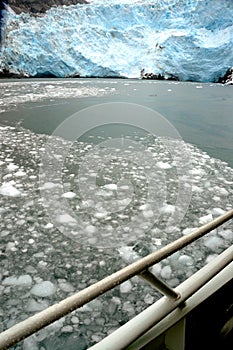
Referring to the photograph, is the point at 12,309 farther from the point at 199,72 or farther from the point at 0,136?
the point at 199,72

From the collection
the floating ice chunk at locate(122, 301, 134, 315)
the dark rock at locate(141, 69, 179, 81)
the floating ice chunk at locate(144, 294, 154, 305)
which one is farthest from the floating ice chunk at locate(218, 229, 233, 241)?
the dark rock at locate(141, 69, 179, 81)

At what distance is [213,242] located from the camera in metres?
2.10

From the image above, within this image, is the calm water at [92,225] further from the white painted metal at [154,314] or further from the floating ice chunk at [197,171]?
the white painted metal at [154,314]

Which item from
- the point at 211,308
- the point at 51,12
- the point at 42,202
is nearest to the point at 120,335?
the point at 211,308

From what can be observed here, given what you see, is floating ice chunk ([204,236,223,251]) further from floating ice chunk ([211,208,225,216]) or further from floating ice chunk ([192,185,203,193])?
floating ice chunk ([192,185,203,193])

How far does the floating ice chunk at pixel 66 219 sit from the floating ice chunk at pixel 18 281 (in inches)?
26.2

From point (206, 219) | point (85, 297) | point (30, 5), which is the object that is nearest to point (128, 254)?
point (206, 219)

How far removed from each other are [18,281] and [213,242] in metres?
1.34

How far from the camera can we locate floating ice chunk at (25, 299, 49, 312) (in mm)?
1466

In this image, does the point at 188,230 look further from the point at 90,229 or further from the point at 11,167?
the point at 11,167

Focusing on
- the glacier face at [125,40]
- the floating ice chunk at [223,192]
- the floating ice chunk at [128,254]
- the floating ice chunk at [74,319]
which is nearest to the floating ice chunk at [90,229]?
the floating ice chunk at [128,254]

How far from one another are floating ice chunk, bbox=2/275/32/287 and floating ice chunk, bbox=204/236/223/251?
1210 mm

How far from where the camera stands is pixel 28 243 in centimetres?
199

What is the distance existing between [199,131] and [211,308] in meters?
5.07
